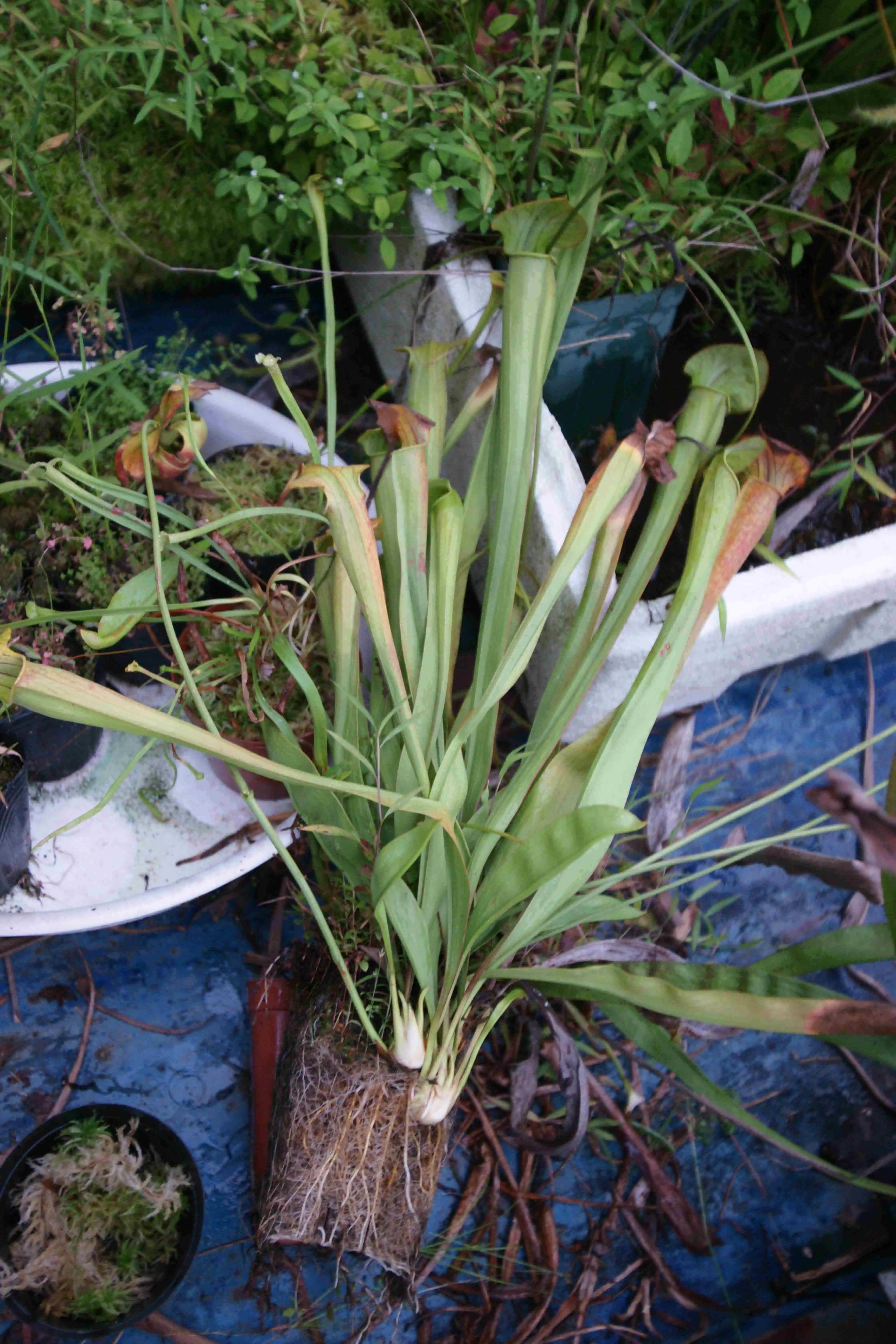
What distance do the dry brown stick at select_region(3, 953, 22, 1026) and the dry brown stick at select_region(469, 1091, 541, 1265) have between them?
0.55m

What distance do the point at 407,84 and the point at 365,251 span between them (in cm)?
25

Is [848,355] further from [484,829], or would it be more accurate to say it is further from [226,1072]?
[226,1072]

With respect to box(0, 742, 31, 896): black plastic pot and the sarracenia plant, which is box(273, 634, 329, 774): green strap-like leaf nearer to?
the sarracenia plant

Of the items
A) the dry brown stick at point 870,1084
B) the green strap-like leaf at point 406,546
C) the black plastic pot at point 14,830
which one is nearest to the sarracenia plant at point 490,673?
the green strap-like leaf at point 406,546

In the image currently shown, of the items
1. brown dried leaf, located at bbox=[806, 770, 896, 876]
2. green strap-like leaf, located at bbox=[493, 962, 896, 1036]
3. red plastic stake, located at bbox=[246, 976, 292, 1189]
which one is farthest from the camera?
red plastic stake, located at bbox=[246, 976, 292, 1189]

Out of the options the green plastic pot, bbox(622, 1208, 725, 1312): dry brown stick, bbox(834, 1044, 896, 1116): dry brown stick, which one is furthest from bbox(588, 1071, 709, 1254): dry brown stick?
the green plastic pot

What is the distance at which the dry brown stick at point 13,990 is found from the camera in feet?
3.44

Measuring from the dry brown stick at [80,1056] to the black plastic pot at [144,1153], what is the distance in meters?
0.05

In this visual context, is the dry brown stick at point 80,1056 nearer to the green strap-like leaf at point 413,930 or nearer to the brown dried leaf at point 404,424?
the green strap-like leaf at point 413,930

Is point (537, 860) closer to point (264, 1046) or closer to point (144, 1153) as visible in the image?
point (264, 1046)

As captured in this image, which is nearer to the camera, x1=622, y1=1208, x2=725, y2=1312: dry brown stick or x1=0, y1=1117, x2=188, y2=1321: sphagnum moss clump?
x1=0, y1=1117, x2=188, y2=1321: sphagnum moss clump

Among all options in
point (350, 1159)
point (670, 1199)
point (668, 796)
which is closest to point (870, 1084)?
point (670, 1199)

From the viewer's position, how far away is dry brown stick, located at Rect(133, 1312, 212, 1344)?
3.07 feet

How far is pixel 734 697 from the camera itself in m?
1.28
